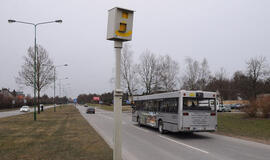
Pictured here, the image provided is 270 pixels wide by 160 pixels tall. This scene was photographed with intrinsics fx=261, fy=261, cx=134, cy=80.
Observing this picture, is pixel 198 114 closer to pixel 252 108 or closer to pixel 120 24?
pixel 120 24

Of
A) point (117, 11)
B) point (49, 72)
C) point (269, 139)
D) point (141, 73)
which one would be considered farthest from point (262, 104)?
point (141, 73)

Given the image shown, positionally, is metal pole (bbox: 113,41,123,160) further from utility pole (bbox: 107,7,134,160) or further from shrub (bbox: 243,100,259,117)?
shrub (bbox: 243,100,259,117)

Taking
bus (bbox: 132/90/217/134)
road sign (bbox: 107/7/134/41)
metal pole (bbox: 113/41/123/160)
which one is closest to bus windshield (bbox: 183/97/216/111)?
bus (bbox: 132/90/217/134)

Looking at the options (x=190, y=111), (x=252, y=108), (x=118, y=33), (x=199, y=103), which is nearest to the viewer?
(x=118, y=33)

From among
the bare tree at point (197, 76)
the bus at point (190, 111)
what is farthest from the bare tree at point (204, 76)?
the bus at point (190, 111)

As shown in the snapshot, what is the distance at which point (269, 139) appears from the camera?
13656mm

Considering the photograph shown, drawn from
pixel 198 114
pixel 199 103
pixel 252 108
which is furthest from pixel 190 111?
pixel 252 108

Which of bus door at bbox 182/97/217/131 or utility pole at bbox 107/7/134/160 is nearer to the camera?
utility pole at bbox 107/7/134/160

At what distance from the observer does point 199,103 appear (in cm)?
1440

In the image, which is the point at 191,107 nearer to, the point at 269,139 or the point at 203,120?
the point at 203,120

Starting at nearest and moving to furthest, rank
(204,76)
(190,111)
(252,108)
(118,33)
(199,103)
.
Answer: (118,33), (190,111), (199,103), (252,108), (204,76)

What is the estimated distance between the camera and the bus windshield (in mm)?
14125

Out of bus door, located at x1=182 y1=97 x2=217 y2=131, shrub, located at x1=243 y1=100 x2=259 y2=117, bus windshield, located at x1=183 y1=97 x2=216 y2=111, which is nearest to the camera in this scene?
bus door, located at x1=182 y1=97 x2=217 y2=131

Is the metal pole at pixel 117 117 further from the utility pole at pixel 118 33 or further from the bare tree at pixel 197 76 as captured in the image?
the bare tree at pixel 197 76
